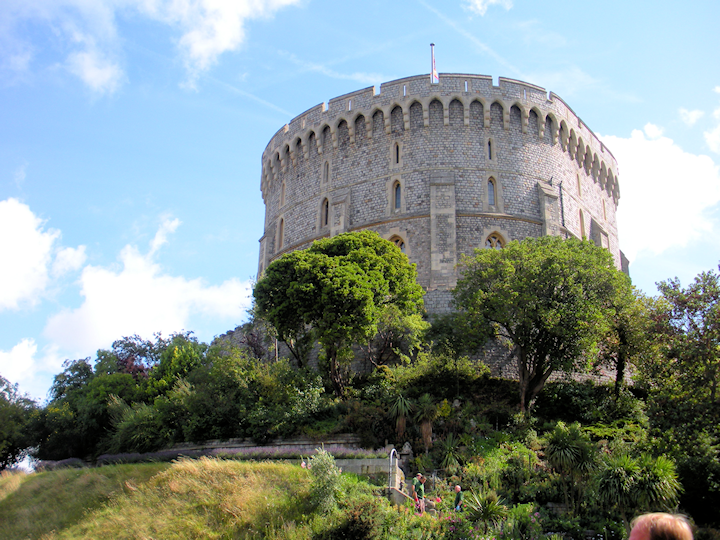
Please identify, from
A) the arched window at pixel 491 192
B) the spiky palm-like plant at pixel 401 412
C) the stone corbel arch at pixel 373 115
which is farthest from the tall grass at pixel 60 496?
Result: the stone corbel arch at pixel 373 115

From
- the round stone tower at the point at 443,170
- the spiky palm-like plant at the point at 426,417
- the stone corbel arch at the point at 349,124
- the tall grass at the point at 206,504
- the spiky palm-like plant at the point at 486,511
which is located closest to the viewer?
the spiky palm-like plant at the point at 486,511

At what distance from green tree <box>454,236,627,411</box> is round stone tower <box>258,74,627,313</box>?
651 cm

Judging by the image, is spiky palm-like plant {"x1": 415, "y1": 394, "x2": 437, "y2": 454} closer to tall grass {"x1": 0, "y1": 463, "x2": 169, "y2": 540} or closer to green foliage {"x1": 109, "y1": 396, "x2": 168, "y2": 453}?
tall grass {"x1": 0, "y1": 463, "x2": 169, "y2": 540}

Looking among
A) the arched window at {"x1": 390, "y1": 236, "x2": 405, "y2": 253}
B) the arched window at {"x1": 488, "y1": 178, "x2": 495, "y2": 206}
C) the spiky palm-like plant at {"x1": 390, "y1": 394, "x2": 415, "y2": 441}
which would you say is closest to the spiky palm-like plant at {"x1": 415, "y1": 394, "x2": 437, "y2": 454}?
the spiky palm-like plant at {"x1": 390, "y1": 394, "x2": 415, "y2": 441}

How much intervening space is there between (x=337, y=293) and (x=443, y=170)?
40.7 feet

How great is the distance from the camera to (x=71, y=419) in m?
26.2

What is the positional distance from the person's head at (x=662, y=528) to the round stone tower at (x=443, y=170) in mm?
25634

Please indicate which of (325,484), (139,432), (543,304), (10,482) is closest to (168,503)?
(325,484)

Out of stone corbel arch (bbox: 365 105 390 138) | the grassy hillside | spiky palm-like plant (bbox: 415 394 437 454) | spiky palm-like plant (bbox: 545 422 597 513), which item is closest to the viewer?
the grassy hillside

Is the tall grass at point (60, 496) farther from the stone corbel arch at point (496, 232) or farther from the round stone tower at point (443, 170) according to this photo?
the stone corbel arch at point (496, 232)

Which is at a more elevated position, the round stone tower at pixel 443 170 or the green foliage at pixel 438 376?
the round stone tower at pixel 443 170

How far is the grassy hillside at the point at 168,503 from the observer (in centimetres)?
1463

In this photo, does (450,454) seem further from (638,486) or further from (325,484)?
(638,486)

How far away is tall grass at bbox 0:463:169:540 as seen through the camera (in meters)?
17.1
